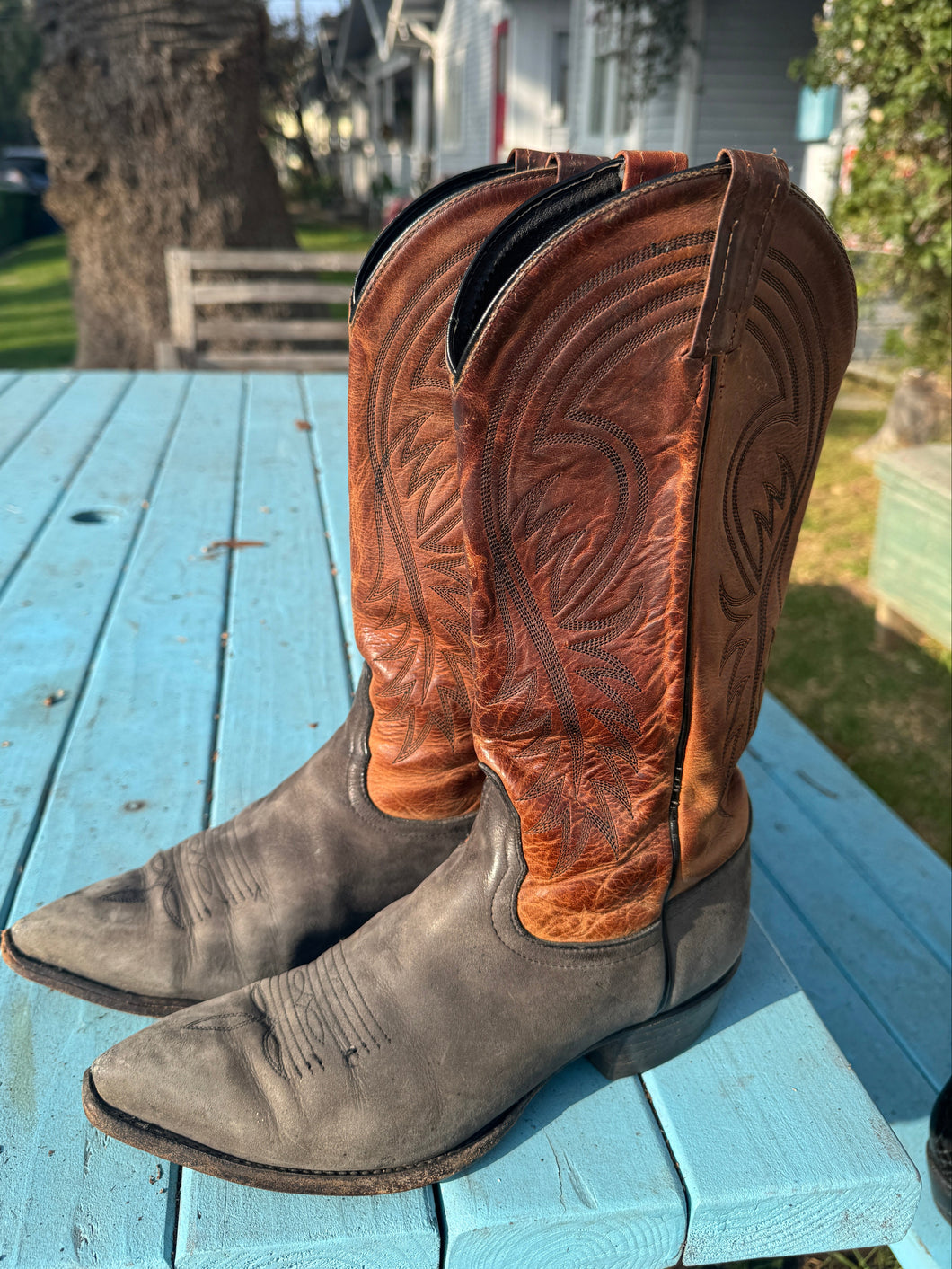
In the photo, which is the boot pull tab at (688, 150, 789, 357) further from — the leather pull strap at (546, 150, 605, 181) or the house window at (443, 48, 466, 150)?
the house window at (443, 48, 466, 150)

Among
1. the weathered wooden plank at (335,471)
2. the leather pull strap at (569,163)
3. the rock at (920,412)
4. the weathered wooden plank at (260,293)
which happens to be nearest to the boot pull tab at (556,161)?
the leather pull strap at (569,163)

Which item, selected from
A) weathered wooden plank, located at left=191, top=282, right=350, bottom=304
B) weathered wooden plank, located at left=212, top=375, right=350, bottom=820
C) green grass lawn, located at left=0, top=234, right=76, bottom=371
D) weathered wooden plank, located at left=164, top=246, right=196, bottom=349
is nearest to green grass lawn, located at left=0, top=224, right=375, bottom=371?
green grass lawn, located at left=0, top=234, right=76, bottom=371

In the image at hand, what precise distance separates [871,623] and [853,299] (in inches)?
129

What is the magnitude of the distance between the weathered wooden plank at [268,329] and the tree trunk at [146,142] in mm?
468

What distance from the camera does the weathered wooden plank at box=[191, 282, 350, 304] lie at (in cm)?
→ 509

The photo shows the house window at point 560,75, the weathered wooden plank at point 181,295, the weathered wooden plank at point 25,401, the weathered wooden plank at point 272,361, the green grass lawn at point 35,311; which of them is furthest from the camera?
the house window at point 560,75

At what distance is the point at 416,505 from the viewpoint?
108cm

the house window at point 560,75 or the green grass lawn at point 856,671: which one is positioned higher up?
the house window at point 560,75

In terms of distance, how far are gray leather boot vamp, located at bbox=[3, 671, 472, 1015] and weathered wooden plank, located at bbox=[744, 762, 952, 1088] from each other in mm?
638

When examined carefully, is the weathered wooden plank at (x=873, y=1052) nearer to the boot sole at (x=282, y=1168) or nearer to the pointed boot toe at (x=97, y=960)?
the boot sole at (x=282, y=1168)

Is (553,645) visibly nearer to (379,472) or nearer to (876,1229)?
(379,472)

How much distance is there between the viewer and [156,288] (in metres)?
5.48

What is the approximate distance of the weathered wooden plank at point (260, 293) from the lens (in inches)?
200

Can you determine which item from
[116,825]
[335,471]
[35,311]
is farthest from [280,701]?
[35,311]
